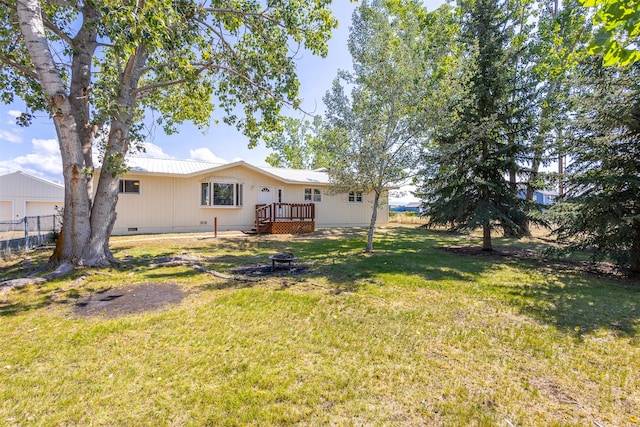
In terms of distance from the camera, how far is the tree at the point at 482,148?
8.81 metres

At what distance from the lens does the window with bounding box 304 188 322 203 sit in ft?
54.4

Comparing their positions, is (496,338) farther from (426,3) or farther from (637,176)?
(426,3)

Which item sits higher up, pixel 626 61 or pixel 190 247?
pixel 626 61

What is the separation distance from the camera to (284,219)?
14125 millimetres

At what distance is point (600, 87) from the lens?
6371 mm

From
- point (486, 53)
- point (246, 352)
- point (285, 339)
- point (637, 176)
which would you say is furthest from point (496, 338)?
point (486, 53)

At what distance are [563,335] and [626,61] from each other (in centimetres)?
305

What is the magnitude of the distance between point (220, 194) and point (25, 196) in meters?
21.8

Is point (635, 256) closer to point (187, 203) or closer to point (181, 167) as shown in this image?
point (187, 203)

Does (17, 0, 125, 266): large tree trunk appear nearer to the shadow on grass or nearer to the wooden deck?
the wooden deck

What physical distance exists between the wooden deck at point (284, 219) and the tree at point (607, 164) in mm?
10125

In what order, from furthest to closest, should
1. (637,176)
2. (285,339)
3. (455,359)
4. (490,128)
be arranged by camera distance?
1. (490,128)
2. (637,176)
3. (285,339)
4. (455,359)

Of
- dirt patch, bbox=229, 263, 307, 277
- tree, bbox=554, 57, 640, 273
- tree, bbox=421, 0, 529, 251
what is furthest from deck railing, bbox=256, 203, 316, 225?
tree, bbox=554, 57, 640, 273

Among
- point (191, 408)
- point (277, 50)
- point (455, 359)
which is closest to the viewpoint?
point (191, 408)
